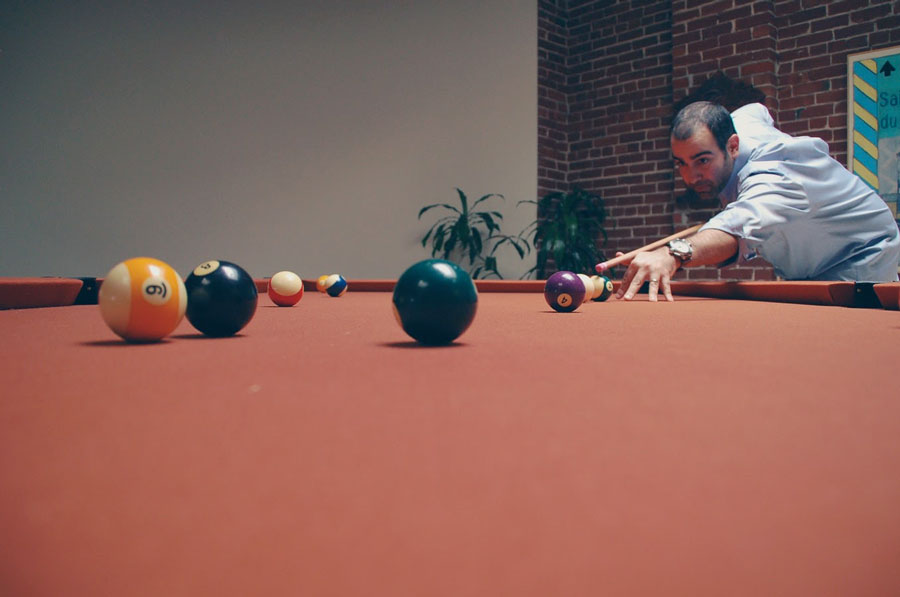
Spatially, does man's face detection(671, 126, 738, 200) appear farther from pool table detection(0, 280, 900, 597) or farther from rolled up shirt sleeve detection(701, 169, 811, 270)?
pool table detection(0, 280, 900, 597)

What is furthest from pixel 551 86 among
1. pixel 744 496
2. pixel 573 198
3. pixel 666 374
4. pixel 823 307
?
pixel 744 496

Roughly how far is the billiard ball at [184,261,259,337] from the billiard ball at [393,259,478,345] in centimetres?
34

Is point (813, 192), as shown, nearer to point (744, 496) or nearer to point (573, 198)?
point (744, 496)

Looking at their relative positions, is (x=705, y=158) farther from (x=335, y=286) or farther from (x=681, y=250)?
(x=335, y=286)

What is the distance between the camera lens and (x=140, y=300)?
1.24 meters

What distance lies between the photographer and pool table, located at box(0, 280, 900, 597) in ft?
1.20

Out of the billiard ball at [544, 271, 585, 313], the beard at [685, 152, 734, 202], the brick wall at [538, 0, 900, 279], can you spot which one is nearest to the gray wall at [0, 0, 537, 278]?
the brick wall at [538, 0, 900, 279]

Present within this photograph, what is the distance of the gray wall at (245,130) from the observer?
6.85 m

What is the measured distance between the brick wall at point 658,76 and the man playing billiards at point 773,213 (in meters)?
2.18

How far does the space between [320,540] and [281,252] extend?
6930mm

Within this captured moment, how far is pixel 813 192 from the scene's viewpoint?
9.93 ft

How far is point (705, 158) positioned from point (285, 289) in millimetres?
2149

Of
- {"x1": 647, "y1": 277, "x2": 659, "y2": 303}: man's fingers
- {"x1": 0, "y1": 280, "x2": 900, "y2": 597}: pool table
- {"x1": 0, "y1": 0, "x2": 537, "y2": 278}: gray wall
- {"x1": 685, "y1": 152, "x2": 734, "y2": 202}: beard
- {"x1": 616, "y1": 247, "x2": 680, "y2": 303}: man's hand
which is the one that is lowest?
{"x1": 0, "y1": 280, "x2": 900, "y2": 597}: pool table

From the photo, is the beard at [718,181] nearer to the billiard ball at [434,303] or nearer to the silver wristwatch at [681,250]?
the silver wristwatch at [681,250]
